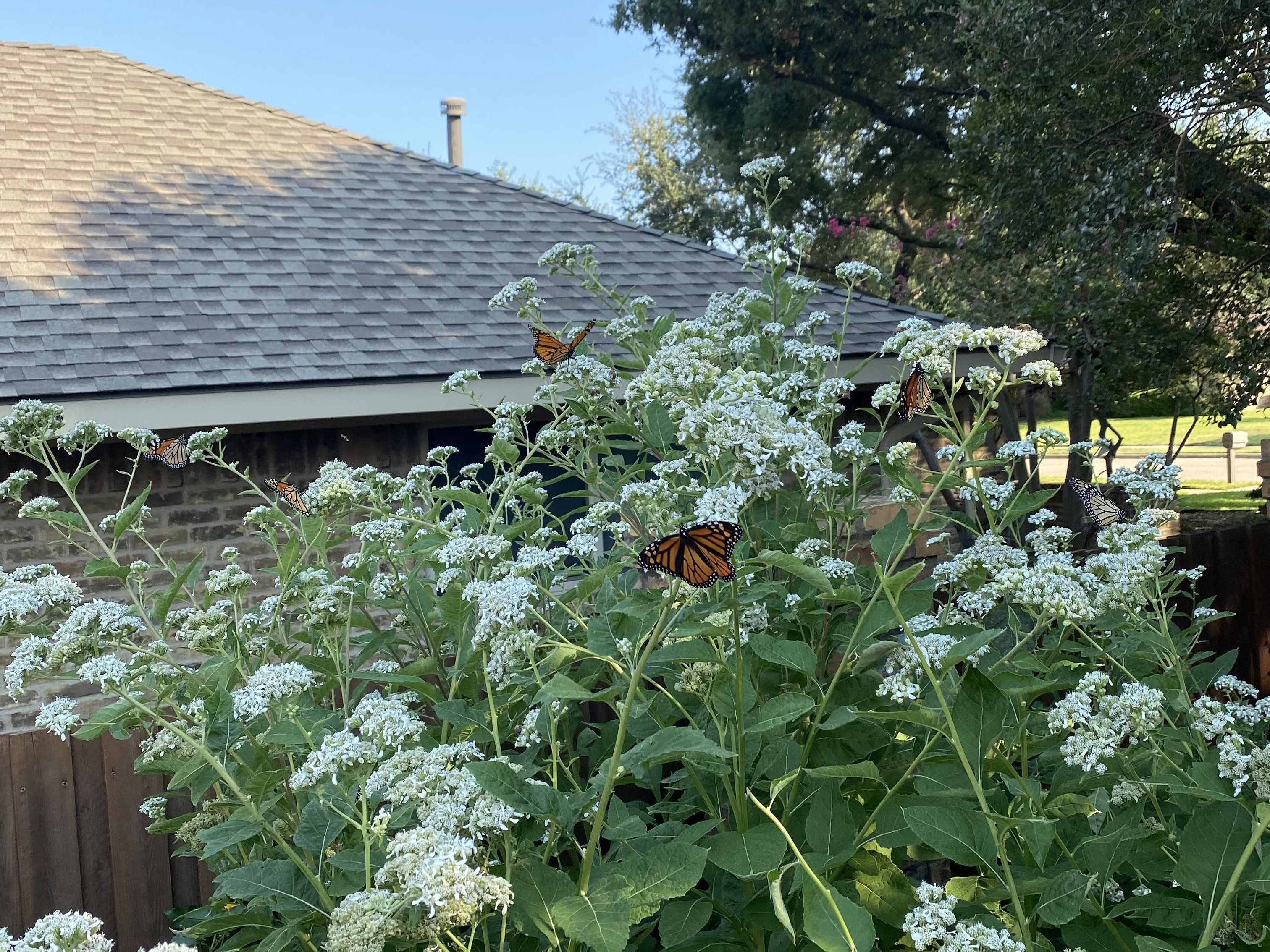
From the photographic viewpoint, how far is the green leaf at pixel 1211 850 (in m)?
1.44

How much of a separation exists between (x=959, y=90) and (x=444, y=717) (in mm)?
14582

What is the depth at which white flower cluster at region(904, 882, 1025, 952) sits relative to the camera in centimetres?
136

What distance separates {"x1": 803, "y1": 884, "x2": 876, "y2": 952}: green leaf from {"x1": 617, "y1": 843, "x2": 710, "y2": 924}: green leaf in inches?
6.2

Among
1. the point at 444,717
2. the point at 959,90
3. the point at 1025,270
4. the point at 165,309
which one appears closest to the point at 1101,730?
the point at 444,717

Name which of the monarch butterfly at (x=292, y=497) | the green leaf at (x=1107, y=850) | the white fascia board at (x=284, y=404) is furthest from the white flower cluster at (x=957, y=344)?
the white fascia board at (x=284, y=404)

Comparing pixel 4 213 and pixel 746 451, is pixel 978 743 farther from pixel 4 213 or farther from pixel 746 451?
pixel 4 213

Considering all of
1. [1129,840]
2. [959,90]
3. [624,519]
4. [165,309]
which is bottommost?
[1129,840]

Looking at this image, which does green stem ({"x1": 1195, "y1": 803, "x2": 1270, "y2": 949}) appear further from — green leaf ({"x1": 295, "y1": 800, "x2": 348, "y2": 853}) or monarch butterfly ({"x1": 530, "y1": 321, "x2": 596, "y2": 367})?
monarch butterfly ({"x1": 530, "y1": 321, "x2": 596, "y2": 367})

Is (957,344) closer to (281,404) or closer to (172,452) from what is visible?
(172,452)

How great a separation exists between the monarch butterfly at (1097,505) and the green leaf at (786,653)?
1.57 m

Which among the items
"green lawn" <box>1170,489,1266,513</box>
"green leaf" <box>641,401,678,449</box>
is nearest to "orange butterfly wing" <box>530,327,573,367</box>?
"green leaf" <box>641,401,678,449</box>

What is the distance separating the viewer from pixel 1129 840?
61.7 inches

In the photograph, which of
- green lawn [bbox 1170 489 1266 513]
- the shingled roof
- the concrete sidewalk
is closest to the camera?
the shingled roof

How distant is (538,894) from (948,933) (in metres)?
0.59
